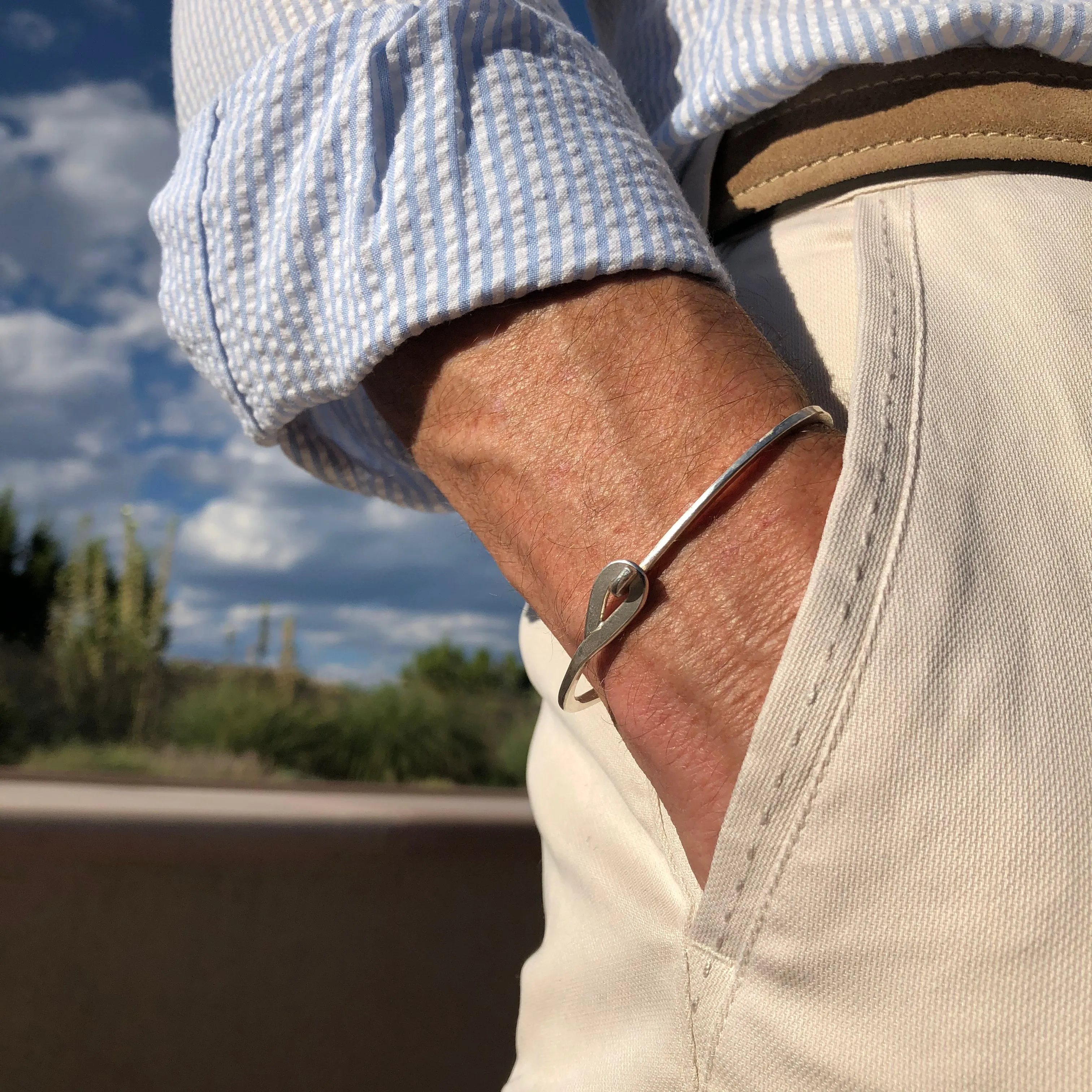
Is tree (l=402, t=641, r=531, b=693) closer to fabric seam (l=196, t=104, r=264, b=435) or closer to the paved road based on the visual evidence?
the paved road

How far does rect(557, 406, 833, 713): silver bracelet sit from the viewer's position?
0.50m

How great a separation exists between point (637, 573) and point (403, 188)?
1.02ft

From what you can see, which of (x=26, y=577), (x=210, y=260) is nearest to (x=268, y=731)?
(x=26, y=577)

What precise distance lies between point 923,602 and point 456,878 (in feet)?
5.14

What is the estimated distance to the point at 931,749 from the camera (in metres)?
0.43

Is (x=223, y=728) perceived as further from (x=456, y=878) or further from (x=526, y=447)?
(x=526, y=447)

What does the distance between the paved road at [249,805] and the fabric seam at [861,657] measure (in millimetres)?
1247

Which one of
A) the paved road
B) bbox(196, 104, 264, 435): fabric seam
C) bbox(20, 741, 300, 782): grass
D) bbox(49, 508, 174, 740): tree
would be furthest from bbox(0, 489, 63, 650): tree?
bbox(196, 104, 264, 435): fabric seam

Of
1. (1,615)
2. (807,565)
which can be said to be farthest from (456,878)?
(1,615)

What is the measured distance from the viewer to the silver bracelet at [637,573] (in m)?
0.50

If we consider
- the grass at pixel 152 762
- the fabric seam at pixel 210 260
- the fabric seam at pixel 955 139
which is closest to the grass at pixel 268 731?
the grass at pixel 152 762

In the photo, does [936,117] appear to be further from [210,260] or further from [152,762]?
[152,762]

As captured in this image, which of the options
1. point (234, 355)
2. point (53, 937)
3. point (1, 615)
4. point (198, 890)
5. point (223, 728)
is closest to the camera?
point (234, 355)

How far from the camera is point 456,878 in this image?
5.93ft
